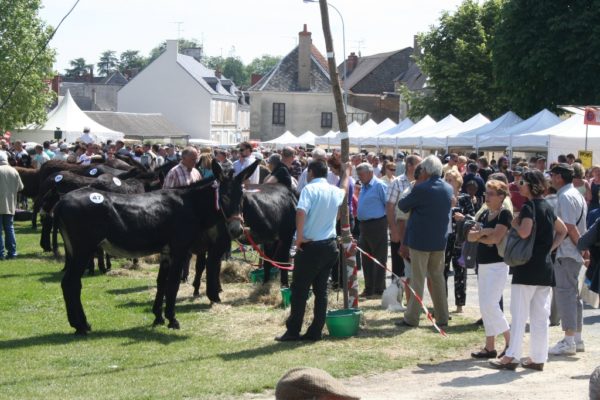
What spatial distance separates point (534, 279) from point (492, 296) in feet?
2.28

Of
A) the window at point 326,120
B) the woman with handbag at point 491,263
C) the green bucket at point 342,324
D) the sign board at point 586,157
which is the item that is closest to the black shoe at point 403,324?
the green bucket at point 342,324

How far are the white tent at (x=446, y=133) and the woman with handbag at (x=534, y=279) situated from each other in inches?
1141

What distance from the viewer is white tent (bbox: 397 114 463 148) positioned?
41094mm

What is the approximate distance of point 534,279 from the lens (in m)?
10.1

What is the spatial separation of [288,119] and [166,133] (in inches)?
551

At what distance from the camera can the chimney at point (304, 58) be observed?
94438 mm

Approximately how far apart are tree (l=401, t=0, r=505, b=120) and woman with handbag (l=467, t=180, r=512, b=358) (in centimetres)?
5182

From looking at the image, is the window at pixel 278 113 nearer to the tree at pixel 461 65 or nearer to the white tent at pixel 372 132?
the tree at pixel 461 65

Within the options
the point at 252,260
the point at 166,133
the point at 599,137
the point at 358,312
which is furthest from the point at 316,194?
the point at 166,133

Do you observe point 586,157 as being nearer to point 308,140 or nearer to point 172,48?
point 308,140

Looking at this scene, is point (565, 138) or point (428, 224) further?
point (565, 138)

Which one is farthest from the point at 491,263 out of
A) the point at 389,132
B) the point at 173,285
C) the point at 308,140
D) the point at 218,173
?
the point at 308,140

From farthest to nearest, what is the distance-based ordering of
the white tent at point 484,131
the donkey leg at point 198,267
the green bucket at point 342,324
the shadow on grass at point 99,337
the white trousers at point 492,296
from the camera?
the white tent at point 484,131 → the donkey leg at point 198,267 → the green bucket at point 342,324 → the shadow on grass at point 99,337 → the white trousers at point 492,296

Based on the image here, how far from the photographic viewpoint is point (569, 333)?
1115cm
